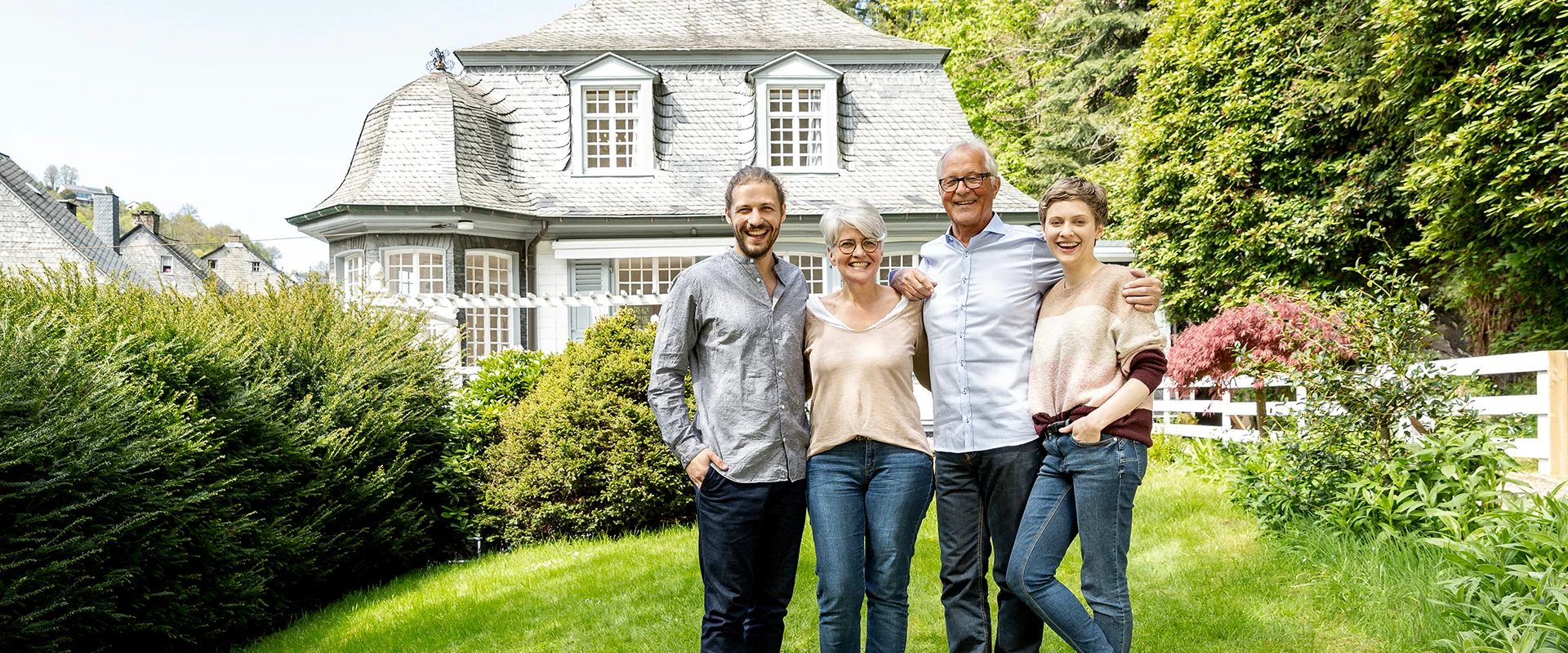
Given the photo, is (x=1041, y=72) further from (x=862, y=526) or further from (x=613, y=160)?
(x=862, y=526)

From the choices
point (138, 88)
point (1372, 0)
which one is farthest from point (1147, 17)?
point (138, 88)

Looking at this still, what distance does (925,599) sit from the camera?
5.30 m

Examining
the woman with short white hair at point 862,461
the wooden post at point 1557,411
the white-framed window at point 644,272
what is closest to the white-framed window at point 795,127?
the white-framed window at point 644,272

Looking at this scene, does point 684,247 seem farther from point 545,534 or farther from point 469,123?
point 545,534

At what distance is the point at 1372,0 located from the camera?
39.1 ft

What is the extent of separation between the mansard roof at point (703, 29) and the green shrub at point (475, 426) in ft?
25.1

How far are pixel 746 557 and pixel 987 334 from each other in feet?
3.66

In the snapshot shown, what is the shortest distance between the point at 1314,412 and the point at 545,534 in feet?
17.3

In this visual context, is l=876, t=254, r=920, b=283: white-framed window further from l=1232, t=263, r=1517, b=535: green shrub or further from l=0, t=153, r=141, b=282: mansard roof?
l=0, t=153, r=141, b=282: mansard roof

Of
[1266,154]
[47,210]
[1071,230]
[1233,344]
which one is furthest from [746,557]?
[47,210]

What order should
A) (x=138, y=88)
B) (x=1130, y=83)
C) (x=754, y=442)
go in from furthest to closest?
(x=138, y=88) → (x=1130, y=83) → (x=754, y=442)

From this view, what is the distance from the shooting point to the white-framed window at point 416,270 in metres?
13.1

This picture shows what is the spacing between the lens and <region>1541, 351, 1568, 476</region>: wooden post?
6.40 metres

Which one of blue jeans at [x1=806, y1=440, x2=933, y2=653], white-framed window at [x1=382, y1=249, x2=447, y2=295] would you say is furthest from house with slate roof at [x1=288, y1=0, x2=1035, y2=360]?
blue jeans at [x1=806, y1=440, x2=933, y2=653]
